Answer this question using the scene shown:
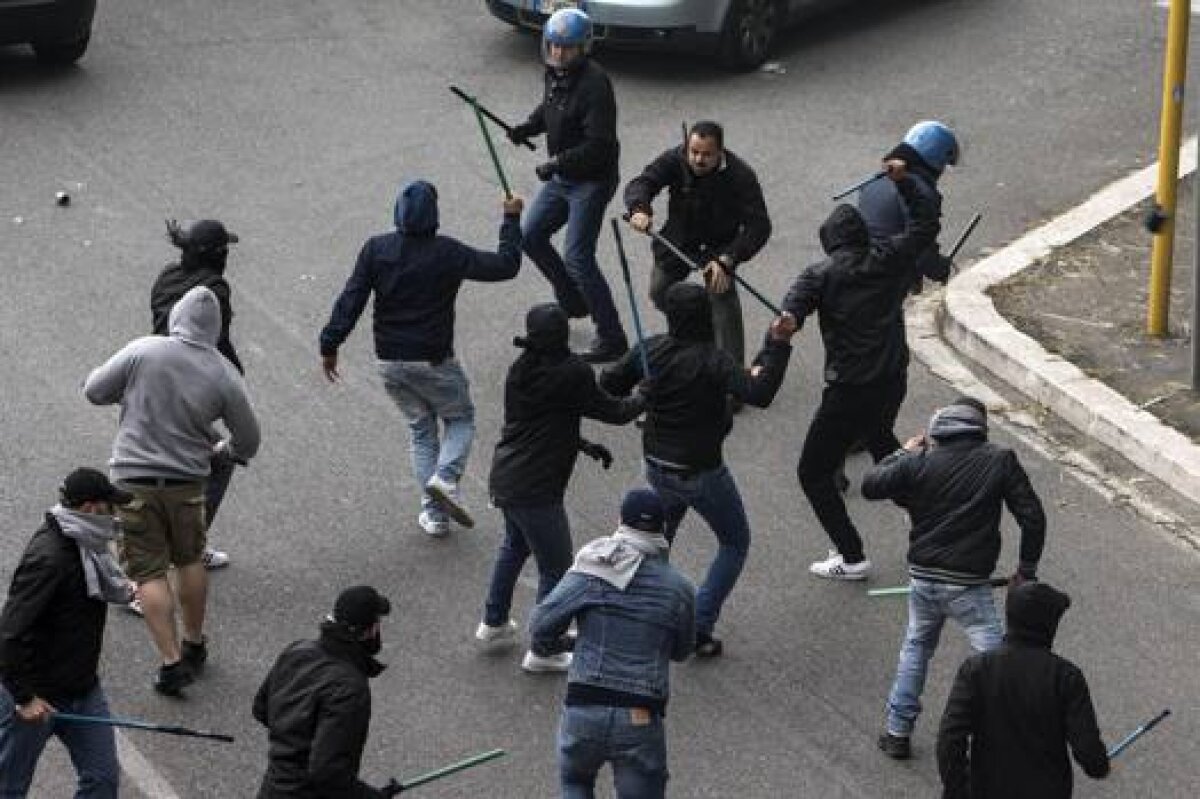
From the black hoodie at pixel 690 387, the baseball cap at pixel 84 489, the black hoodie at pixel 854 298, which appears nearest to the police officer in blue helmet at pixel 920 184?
the black hoodie at pixel 854 298

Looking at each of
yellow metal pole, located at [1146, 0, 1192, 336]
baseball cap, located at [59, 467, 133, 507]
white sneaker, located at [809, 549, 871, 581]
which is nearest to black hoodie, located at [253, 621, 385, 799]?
baseball cap, located at [59, 467, 133, 507]

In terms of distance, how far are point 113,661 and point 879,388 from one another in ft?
11.5

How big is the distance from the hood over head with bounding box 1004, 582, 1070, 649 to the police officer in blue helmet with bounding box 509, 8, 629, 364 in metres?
5.17

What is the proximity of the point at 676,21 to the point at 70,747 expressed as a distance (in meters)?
9.89

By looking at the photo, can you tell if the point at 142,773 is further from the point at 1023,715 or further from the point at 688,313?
the point at 1023,715

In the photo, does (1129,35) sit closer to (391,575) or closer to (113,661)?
(391,575)

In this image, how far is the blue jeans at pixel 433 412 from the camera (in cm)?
1063

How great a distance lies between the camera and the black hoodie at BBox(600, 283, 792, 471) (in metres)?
9.45

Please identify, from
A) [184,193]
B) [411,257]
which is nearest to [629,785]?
[411,257]

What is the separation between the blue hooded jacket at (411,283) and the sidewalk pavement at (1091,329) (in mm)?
3445

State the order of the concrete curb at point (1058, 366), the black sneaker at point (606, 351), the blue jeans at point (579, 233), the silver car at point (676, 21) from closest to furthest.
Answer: the concrete curb at point (1058, 366) < the blue jeans at point (579, 233) < the black sneaker at point (606, 351) < the silver car at point (676, 21)

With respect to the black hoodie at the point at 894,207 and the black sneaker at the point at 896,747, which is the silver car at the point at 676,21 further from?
the black sneaker at the point at 896,747

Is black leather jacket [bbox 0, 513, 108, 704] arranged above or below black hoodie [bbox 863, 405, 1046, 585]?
below

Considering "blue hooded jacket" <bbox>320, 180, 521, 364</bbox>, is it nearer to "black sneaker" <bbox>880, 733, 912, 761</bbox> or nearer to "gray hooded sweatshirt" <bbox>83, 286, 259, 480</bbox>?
"gray hooded sweatshirt" <bbox>83, 286, 259, 480</bbox>
